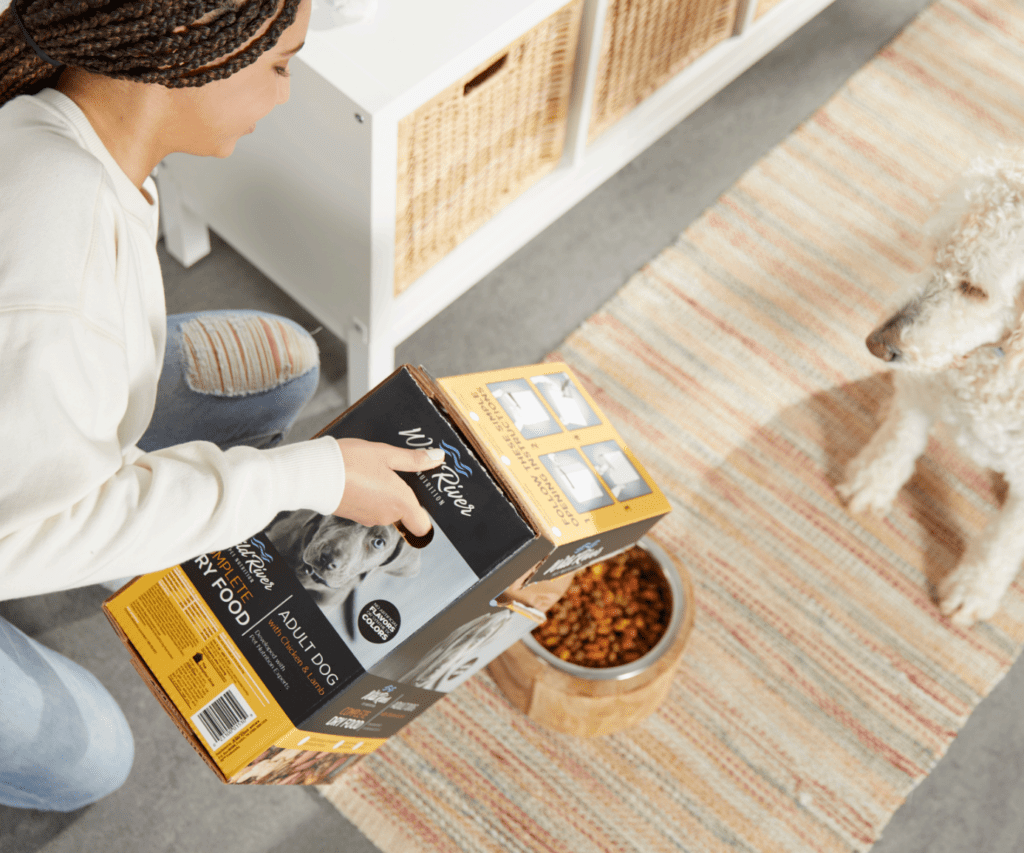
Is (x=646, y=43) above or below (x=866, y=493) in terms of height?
above

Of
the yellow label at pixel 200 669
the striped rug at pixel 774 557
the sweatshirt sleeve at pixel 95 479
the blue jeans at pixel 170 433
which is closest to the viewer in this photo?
the sweatshirt sleeve at pixel 95 479

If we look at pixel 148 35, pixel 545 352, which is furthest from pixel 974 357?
pixel 148 35

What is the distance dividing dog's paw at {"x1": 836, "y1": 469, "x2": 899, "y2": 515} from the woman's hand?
39.3 inches

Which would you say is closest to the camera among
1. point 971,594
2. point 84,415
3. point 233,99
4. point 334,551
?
point 84,415

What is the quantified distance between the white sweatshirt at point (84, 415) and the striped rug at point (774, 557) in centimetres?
72

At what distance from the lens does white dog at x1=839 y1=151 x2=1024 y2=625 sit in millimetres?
1145

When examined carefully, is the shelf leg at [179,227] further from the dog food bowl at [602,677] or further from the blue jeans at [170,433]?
the dog food bowl at [602,677]

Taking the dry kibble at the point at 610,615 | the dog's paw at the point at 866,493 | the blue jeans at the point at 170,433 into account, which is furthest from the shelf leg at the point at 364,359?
the dog's paw at the point at 866,493

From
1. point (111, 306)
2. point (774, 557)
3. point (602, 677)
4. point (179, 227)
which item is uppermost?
point (111, 306)

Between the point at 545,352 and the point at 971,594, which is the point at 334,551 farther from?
the point at 971,594

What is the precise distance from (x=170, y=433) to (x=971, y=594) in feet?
4.20

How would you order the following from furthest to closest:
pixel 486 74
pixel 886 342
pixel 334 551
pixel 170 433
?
1. pixel 486 74
2. pixel 886 342
3. pixel 170 433
4. pixel 334 551

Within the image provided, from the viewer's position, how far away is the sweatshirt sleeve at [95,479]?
64 cm

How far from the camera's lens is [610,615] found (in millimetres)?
1271
